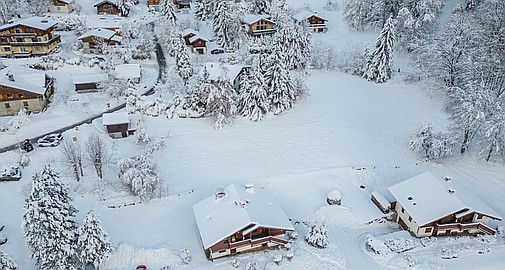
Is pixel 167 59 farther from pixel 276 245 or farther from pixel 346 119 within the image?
pixel 276 245

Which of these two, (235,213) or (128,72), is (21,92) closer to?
(128,72)

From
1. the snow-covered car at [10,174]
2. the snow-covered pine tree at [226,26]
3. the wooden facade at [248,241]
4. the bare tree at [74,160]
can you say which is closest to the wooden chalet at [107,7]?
the snow-covered pine tree at [226,26]

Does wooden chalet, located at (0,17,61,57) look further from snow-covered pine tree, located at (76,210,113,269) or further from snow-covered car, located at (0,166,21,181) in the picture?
snow-covered pine tree, located at (76,210,113,269)

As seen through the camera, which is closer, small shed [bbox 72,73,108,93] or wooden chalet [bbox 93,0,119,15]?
small shed [bbox 72,73,108,93]

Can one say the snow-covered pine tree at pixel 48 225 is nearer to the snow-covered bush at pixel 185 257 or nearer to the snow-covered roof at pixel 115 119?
the snow-covered bush at pixel 185 257

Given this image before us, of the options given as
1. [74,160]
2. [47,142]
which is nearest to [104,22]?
[47,142]

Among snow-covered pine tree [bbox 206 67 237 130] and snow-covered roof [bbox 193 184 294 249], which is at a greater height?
snow-covered pine tree [bbox 206 67 237 130]

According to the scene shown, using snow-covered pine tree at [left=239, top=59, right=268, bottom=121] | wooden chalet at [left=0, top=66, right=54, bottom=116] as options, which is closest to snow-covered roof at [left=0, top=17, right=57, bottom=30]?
wooden chalet at [left=0, top=66, right=54, bottom=116]

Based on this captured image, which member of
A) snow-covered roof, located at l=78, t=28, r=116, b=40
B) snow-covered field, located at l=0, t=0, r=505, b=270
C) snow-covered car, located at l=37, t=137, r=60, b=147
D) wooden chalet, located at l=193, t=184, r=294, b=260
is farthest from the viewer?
snow-covered roof, located at l=78, t=28, r=116, b=40
